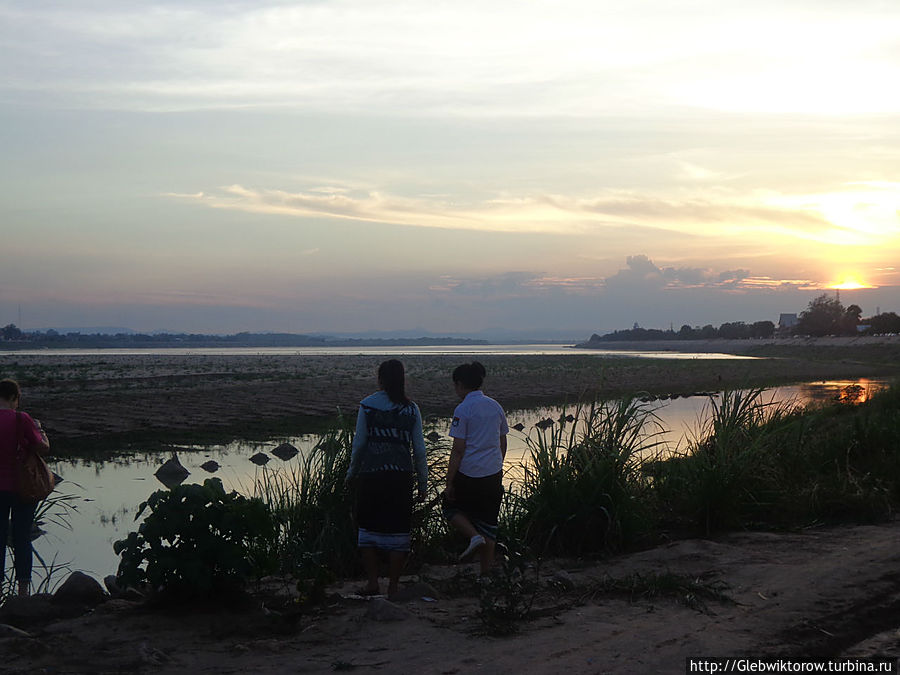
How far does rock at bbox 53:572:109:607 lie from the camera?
21.7 ft

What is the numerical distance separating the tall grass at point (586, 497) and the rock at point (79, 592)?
3.94 meters

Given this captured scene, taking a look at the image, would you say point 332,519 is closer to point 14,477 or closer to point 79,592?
point 79,592

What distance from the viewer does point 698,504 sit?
9.02 meters

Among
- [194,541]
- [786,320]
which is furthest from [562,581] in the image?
[786,320]

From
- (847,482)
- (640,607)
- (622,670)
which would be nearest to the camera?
(622,670)

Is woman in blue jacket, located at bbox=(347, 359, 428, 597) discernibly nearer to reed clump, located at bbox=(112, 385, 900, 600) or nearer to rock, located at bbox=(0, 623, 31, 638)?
reed clump, located at bbox=(112, 385, 900, 600)

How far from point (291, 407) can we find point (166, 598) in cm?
2417

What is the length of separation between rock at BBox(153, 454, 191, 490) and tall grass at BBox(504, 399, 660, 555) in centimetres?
843

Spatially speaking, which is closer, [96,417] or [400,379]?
[400,379]

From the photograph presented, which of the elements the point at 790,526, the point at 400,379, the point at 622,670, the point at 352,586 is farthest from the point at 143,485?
the point at 622,670

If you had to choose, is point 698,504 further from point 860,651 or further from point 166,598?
point 166,598

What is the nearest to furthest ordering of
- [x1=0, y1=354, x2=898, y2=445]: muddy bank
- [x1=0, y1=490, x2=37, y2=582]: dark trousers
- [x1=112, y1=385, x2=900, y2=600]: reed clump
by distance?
[x1=0, y1=490, x2=37, y2=582]: dark trousers
[x1=112, y1=385, x2=900, y2=600]: reed clump
[x1=0, y1=354, x2=898, y2=445]: muddy bank

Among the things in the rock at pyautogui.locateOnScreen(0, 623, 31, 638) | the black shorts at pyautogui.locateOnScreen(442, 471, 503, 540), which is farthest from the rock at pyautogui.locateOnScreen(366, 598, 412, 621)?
the rock at pyautogui.locateOnScreen(0, 623, 31, 638)

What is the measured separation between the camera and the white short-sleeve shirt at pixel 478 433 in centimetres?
688
